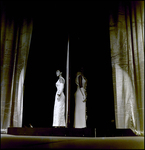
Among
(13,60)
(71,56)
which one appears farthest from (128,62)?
(13,60)

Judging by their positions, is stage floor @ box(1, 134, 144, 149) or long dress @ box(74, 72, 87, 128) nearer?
stage floor @ box(1, 134, 144, 149)

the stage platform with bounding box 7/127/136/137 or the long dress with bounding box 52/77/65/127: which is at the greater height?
the long dress with bounding box 52/77/65/127

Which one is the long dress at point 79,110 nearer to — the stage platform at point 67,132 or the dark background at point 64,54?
the dark background at point 64,54

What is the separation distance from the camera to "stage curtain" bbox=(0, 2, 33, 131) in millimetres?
3521

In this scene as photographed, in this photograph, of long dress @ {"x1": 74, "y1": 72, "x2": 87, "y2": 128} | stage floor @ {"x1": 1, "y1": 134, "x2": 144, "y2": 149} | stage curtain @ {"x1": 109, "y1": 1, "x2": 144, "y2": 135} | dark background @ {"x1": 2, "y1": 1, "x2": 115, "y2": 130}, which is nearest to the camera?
stage floor @ {"x1": 1, "y1": 134, "x2": 144, "y2": 149}

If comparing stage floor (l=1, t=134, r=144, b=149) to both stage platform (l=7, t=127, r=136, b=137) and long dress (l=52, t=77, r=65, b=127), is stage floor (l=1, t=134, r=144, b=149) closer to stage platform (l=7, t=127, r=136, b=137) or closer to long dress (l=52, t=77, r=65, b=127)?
stage platform (l=7, t=127, r=136, b=137)

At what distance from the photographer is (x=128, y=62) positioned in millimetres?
3434

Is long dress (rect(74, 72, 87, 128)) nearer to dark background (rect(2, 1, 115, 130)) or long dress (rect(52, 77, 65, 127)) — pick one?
dark background (rect(2, 1, 115, 130))

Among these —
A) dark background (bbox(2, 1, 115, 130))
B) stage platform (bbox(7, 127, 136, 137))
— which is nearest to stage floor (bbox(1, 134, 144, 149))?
stage platform (bbox(7, 127, 136, 137))

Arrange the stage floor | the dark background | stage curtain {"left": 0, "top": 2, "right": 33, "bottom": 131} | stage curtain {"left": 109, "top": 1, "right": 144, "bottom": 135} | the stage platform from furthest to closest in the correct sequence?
the dark background → stage curtain {"left": 0, "top": 2, "right": 33, "bottom": 131} → stage curtain {"left": 109, "top": 1, "right": 144, "bottom": 135} → the stage platform → the stage floor

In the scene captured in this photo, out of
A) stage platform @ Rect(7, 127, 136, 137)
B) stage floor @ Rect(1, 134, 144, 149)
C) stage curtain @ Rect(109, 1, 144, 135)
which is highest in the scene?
stage curtain @ Rect(109, 1, 144, 135)

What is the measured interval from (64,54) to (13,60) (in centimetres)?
107

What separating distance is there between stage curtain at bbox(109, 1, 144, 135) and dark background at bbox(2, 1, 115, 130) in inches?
10.4

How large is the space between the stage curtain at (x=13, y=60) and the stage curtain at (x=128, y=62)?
1.70 m
